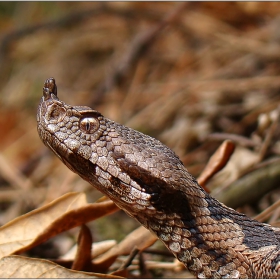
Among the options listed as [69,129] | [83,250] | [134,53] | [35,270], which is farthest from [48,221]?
[134,53]

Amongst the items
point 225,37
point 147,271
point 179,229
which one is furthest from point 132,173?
point 225,37

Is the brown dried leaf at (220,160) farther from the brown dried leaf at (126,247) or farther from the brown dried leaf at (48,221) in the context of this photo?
the brown dried leaf at (48,221)

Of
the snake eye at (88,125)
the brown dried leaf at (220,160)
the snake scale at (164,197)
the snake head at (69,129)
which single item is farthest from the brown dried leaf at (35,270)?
the brown dried leaf at (220,160)

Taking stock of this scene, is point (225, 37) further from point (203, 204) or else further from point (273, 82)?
point (203, 204)

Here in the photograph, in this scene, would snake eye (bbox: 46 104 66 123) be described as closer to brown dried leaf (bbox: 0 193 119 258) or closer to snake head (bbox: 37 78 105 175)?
Answer: snake head (bbox: 37 78 105 175)

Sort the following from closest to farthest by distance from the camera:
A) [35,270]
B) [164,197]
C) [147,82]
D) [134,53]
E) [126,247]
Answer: [35,270], [164,197], [126,247], [134,53], [147,82]

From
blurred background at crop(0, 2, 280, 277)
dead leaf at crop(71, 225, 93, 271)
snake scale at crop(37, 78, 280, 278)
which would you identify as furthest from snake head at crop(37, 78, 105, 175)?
blurred background at crop(0, 2, 280, 277)

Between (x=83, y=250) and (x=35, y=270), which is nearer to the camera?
(x=35, y=270)

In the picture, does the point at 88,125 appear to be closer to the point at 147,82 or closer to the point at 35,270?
the point at 35,270
